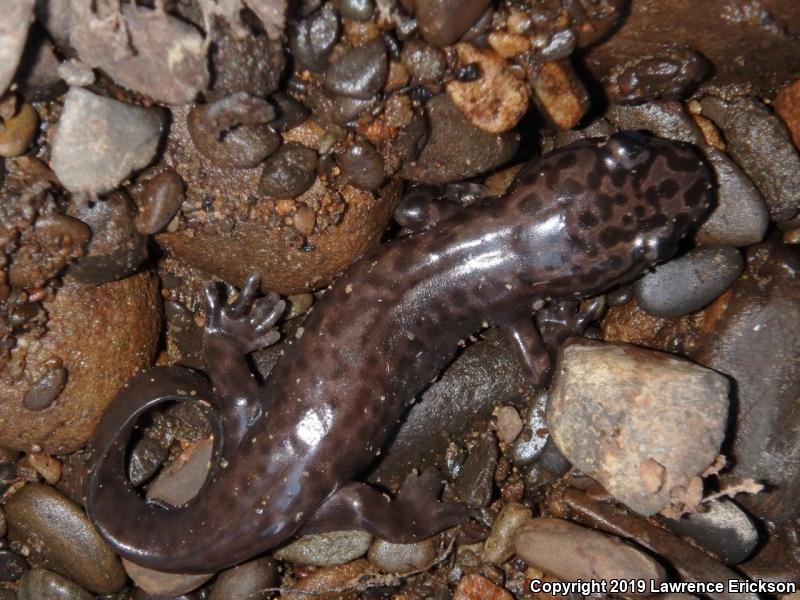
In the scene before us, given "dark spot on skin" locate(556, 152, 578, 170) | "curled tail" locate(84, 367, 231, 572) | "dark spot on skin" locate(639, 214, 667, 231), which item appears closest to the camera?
"dark spot on skin" locate(639, 214, 667, 231)

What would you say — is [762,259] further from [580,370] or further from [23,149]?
[23,149]

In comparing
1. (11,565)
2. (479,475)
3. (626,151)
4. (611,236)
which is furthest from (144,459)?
(626,151)

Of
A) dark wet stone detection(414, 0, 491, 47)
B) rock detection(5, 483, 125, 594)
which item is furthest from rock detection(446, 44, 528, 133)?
rock detection(5, 483, 125, 594)

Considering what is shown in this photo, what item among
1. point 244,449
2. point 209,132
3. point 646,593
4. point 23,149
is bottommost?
Answer: point 646,593

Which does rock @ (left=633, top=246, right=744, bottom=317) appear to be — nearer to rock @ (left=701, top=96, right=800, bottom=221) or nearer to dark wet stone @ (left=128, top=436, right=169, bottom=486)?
rock @ (left=701, top=96, right=800, bottom=221)

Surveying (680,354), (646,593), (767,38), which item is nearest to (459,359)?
(680,354)

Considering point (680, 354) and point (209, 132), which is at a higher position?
point (209, 132)

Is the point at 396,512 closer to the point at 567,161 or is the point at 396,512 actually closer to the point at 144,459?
the point at 144,459
